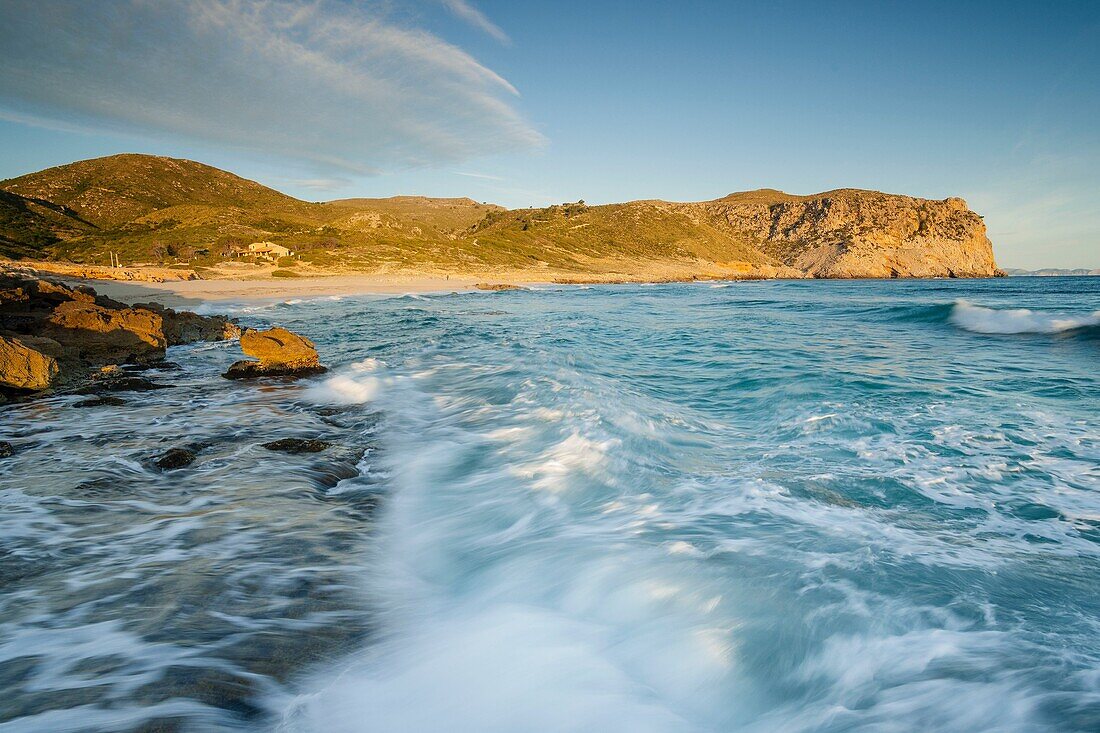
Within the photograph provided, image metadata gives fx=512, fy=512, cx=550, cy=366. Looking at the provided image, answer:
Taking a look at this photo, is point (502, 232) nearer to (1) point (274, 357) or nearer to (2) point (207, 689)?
(1) point (274, 357)

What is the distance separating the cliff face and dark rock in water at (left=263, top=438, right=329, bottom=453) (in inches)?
4210

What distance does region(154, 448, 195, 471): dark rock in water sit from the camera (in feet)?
15.4

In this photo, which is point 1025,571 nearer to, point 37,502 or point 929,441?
point 929,441

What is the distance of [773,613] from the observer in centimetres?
287

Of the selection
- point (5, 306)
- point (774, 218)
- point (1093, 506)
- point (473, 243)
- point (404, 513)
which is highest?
point (774, 218)

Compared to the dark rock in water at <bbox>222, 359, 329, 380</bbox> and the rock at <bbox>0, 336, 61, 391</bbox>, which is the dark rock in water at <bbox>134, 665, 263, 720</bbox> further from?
the dark rock in water at <bbox>222, 359, 329, 380</bbox>

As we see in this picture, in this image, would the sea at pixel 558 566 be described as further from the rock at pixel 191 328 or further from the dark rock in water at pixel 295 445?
the rock at pixel 191 328

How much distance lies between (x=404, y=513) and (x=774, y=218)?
124 m

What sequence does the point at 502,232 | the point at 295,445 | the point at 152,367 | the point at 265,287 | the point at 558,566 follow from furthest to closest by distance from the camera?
the point at 502,232
the point at 265,287
the point at 152,367
the point at 295,445
the point at 558,566

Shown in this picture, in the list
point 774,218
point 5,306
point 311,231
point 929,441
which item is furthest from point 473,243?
point 774,218

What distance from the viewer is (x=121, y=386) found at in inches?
309

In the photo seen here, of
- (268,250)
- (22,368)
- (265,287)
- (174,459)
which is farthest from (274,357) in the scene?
(268,250)

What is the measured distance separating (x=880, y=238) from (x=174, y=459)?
114 meters

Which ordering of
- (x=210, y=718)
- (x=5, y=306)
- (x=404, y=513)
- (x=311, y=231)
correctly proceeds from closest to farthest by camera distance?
(x=210, y=718) < (x=404, y=513) < (x=5, y=306) < (x=311, y=231)
